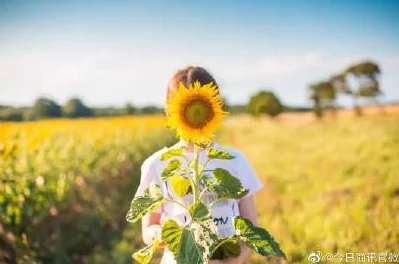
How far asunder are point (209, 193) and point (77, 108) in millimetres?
6100

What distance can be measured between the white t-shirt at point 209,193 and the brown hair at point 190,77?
0.24 metres

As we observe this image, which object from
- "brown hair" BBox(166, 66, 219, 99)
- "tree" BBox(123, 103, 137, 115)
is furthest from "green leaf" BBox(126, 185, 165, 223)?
"tree" BBox(123, 103, 137, 115)

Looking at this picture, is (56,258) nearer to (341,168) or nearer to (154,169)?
(154,169)

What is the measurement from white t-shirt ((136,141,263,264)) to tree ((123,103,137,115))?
22.5 meters

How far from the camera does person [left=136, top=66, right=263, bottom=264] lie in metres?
2.01

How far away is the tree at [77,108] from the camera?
7.38 meters

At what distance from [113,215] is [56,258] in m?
1.83

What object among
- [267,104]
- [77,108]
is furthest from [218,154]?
[267,104]

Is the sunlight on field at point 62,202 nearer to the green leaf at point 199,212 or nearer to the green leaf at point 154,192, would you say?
the green leaf at point 154,192

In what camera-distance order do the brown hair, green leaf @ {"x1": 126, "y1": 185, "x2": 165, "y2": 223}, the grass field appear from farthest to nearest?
the grass field
the brown hair
green leaf @ {"x1": 126, "y1": 185, "x2": 165, "y2": 223}

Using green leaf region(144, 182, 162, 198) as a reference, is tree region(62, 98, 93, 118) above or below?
above

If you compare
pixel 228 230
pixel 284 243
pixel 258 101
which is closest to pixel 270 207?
pixel 284 243

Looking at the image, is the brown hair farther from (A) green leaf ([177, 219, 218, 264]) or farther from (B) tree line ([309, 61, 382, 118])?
(B) tree line ([309, 61, 382, 118])

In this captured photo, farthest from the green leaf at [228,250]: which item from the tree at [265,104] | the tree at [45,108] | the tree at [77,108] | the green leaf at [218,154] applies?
the tree at [265,104]
